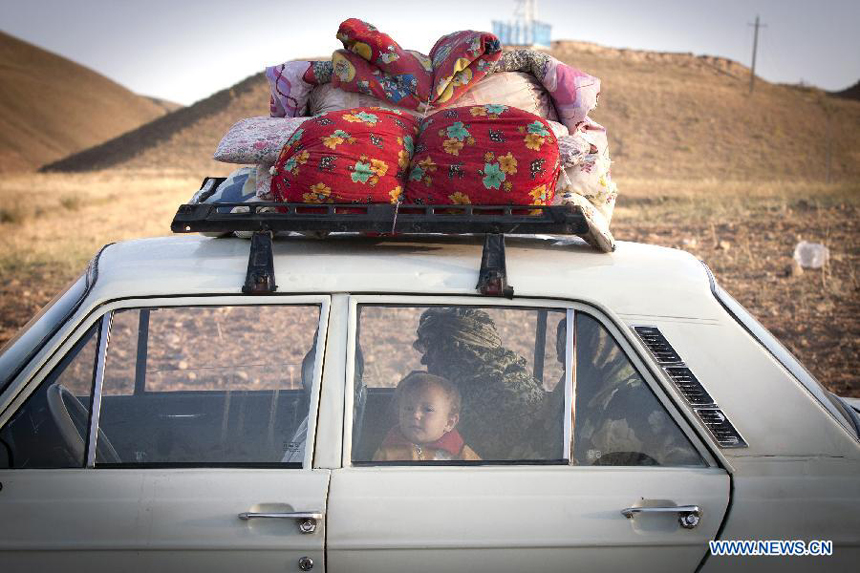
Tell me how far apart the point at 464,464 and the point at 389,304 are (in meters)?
0.48

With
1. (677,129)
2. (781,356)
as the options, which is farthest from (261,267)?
(677,129)

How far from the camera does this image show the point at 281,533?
93.7 inches

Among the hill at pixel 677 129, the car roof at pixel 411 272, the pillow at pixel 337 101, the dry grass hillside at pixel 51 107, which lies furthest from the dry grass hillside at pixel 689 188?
the dry grass hillside at pixel 51 107

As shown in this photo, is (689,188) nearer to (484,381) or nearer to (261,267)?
(484,381)

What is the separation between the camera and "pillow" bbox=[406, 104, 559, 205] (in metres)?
2.78

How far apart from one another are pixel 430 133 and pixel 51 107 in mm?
124198

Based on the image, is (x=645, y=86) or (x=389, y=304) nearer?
(x=389, y=304)

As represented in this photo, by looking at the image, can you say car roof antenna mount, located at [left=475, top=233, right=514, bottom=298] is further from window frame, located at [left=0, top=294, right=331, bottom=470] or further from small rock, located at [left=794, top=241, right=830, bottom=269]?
small rock, located at [left=794, top=241, right=830, bottom=269]

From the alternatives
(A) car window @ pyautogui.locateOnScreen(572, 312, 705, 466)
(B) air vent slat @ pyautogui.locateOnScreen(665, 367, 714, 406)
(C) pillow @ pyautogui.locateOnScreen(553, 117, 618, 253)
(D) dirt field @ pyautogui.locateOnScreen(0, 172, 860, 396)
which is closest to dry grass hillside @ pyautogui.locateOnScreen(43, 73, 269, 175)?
(D) dirt field @ pyautogui.locateOnScreen(0, 172, 860, 396)

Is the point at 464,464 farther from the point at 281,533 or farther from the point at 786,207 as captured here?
the point at 786,207

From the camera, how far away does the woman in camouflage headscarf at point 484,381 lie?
8.27ft

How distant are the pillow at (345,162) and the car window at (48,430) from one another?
29.3 inches

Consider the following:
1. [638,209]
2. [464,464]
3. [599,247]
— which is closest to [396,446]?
[464,464]

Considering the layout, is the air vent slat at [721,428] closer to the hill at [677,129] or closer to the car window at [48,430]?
the car window at [48,430]
